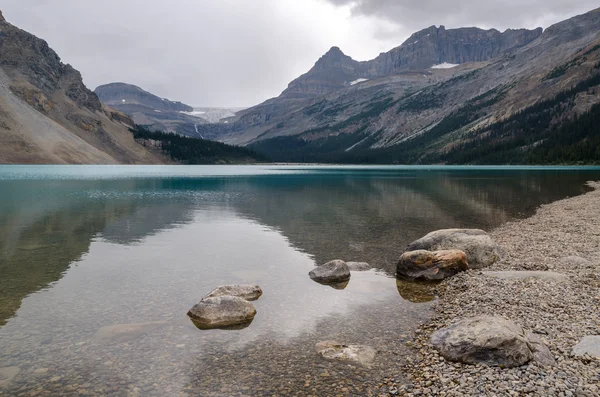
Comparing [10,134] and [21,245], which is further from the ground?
[10,134]

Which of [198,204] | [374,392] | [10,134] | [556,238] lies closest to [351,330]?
[374,392]

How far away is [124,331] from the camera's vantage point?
13656 millimetres

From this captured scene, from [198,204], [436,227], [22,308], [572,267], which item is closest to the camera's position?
[22,308]

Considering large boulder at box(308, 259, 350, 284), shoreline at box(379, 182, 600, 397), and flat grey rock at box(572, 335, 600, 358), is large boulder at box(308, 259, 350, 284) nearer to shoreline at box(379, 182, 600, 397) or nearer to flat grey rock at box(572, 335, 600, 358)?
shoreline at box(379, 182, 600, 397)

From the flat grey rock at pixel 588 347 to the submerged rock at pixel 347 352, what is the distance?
5417 mm

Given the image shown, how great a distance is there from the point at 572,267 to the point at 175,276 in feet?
66.1

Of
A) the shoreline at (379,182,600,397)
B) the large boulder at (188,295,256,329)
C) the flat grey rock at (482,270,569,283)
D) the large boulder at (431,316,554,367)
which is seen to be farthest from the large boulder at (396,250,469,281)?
the large boulder at (188,295,256,329)

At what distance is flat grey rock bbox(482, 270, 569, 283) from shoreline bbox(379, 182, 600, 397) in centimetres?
14

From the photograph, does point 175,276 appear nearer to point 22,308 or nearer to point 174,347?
point 22,308

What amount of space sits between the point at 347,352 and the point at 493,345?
4.20 metres

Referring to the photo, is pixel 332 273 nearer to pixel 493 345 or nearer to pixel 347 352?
pixel 347 352

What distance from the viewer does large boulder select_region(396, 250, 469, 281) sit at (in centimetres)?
2003

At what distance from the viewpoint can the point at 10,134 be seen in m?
191

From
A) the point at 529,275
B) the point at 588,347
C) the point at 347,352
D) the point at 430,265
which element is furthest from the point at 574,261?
the point at 347,352
